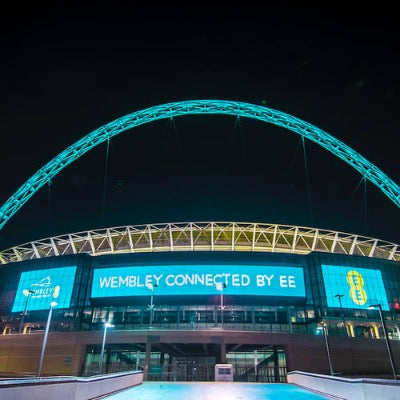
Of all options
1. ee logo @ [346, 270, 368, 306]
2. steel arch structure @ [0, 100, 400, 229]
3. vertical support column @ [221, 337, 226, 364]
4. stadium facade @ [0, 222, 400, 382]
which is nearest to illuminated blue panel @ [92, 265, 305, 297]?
stadium facade @ [0, 222, 400, 382]

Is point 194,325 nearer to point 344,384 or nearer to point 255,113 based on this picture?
point 255,113

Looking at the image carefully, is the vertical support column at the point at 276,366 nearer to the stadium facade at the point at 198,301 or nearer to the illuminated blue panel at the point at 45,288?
the stadium facade at the point at 198,301

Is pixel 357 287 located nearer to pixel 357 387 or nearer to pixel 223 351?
pixel 223 351

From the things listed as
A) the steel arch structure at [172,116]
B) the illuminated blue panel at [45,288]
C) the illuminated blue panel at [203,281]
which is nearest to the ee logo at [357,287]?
the illuminated blue panel at [203,281]

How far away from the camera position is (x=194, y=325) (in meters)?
53.1

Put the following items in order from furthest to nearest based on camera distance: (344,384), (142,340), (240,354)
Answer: (240,354)
(142,340)
(344,384)

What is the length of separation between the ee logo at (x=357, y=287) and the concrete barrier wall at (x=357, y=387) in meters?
39.6

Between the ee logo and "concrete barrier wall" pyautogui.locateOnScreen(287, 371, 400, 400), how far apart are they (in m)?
39.6

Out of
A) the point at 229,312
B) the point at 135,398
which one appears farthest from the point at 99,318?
the point at 135,398

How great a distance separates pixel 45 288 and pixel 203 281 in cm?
3052

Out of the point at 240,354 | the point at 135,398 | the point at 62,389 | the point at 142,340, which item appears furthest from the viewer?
the point at 240,354

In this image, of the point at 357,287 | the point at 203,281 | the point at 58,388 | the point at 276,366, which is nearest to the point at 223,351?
the point at 276,366

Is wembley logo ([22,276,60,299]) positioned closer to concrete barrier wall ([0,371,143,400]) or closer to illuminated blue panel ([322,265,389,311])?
concrete barrier wall ([0,371,143,400])

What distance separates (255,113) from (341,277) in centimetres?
3762
